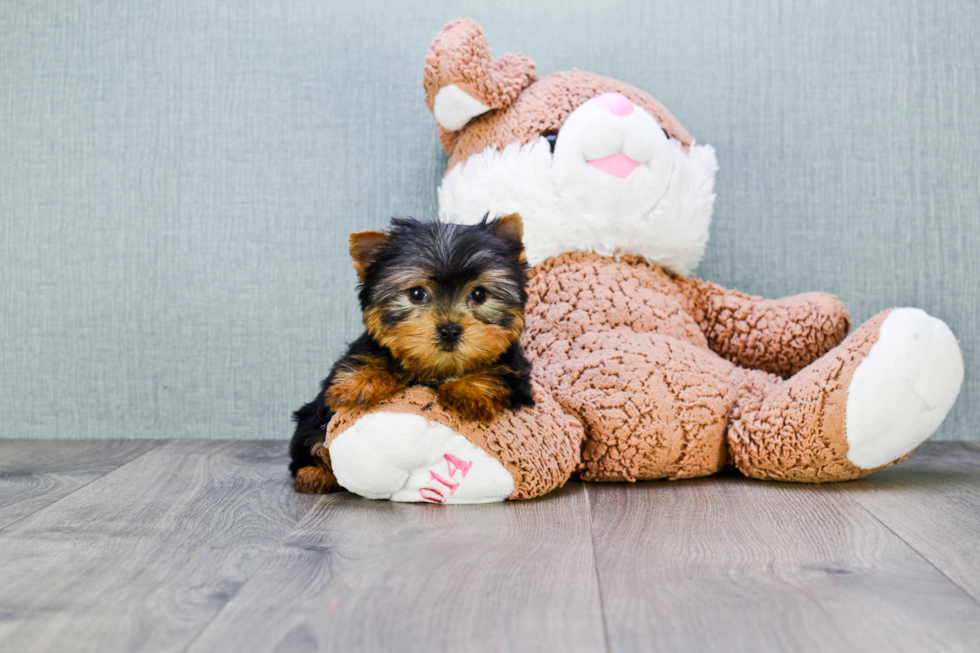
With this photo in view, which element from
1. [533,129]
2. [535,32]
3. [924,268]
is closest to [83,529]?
[533,129]

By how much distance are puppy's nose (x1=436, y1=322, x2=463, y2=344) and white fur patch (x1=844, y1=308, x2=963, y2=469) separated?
2.38 feet

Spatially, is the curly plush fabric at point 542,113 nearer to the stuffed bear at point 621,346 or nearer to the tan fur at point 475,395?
the stuffed bear at point 621,346

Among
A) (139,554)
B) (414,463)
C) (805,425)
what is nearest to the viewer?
(139,554)

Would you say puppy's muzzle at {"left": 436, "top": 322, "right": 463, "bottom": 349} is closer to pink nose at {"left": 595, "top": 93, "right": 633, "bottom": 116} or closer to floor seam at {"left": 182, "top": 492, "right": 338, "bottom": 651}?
floor seam at {"left": 182, "top": 492, "right": 338, "bottom": 651}

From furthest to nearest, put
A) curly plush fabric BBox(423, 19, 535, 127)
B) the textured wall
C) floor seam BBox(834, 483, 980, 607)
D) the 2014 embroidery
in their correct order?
1. the textured wall
2. curly plush fabric BBox(423, 19, 535, 127)
3. the 2014 embroidery
4. floor seam BBox(834, 483, 980, 607)

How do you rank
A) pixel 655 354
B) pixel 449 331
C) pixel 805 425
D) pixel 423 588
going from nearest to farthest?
pixel 423 588 < pixel 449 331 < pixel 805 425 < pixel 655 354

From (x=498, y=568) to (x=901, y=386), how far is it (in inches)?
32.7

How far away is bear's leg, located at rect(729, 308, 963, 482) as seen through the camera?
1348 mm

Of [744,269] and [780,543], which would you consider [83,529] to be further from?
[744,269]

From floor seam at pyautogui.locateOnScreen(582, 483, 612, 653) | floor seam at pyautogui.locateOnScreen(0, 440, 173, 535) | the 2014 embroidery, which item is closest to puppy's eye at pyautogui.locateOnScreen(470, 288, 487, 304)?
the 2014 embroidery

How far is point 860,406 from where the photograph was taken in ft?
4.43

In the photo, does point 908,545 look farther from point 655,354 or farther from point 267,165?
point 267,165

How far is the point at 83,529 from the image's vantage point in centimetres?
117

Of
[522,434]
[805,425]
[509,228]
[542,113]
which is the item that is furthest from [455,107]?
[805,425]
